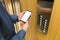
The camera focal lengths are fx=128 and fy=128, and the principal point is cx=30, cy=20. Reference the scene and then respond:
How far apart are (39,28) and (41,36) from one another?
10 centimetres

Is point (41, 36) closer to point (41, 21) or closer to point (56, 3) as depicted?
point (41, 21)

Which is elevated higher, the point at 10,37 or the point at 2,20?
the point at 2,20

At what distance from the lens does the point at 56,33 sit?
4.42 feet

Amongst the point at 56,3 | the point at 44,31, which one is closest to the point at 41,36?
the point at 44,31

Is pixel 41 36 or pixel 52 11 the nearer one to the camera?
pixel 52 11

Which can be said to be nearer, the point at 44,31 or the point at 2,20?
the point at 2,20

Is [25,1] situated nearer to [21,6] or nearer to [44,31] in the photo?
[21,6]

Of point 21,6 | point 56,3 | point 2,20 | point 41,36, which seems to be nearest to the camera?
point 2,20

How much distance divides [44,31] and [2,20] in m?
0.79

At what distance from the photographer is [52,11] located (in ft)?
4.30

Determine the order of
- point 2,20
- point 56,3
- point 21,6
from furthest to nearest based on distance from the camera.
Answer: point 21,6 < point 56,3 < point 2,20

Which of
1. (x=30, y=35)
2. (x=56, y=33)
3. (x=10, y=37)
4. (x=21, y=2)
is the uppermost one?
(x=21, y=2)

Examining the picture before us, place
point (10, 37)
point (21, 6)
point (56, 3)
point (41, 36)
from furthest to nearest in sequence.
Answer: point (41, 36) → point (21, 6) → point (56, 3) → point (10, 37)

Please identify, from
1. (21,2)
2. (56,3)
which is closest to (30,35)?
(21,2)
